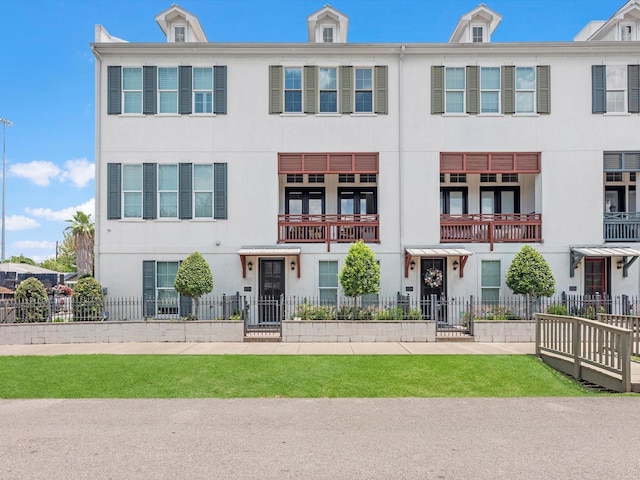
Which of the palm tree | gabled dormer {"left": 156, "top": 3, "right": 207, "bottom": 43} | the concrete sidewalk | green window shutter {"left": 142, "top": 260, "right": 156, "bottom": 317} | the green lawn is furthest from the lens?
the palm tree

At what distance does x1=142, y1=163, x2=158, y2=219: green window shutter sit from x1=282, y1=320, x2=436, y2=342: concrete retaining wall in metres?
7.23

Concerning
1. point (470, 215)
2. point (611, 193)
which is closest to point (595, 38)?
point (611, 193)

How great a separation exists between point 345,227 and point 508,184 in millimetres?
7466

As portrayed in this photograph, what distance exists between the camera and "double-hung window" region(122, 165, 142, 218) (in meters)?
15.7

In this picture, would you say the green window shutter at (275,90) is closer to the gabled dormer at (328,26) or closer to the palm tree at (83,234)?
the gabled dormer at (328,26)

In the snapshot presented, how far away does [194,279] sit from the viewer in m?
13.8

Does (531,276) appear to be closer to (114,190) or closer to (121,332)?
(121,332)

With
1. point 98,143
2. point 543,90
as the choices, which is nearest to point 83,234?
point 98,143

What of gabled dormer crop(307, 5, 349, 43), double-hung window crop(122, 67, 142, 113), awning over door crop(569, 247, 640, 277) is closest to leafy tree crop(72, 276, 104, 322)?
double-hung window crop(122, 67, 142, 113)

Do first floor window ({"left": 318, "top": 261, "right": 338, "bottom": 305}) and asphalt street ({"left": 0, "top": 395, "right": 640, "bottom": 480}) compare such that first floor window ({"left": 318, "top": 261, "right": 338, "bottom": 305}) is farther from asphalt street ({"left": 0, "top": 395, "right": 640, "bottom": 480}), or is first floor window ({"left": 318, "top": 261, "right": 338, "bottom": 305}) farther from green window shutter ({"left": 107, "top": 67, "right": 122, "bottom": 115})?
green window shutter ({"left": 107, "top": 67, "right": 122, "bottom": 115})

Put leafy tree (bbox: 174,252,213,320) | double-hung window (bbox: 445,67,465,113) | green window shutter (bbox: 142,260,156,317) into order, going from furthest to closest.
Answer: double-hung window (bbox: 445,67,465,113)
green window shutter (bbox: 142,260,156,317)
leafy tree (bbox: 174,252,213,320)

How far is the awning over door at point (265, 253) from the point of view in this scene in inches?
581

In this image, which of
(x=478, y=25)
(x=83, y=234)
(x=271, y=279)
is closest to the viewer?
(x=271, y=279)

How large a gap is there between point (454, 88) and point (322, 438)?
14.5 meters
